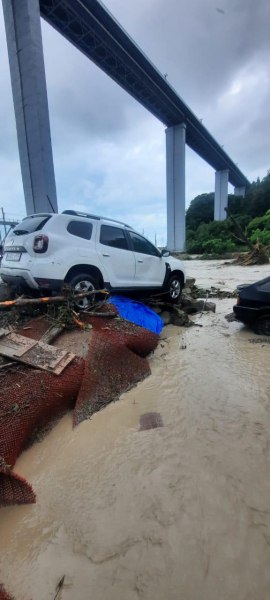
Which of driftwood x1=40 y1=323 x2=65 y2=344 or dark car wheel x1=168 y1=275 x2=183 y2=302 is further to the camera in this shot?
dark car wheel x1=168 y1=275 x2=183 y2=302

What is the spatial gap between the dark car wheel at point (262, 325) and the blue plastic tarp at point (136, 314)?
1966 millimetres

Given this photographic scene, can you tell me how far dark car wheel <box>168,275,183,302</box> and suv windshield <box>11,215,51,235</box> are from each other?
10.9 feet

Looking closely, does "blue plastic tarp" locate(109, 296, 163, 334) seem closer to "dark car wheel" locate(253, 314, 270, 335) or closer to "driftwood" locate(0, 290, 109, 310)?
"driftwood" locate(0, 290, 109, 310)

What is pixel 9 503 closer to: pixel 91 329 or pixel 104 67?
pixel 91 329

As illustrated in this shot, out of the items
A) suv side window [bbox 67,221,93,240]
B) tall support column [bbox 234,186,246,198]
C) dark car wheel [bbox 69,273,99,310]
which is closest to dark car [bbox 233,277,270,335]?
dark car wheel [bbox 69,273,99,310]

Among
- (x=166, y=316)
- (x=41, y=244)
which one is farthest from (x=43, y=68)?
(x=166, y=316)

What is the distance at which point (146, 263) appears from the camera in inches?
245

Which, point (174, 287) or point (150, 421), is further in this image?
point (174, 287)

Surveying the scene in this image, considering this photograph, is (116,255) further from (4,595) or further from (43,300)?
(4,595)

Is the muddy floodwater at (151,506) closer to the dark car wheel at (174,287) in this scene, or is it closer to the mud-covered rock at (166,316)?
the mud-covered rock at (166,316)

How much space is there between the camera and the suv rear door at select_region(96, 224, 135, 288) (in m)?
5.37

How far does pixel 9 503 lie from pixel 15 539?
0.92ft

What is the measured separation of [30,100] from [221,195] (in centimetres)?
3601

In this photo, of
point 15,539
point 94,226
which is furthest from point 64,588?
point 94,226
